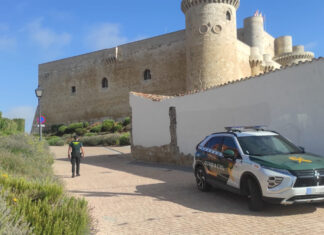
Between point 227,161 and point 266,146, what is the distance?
91 centimetres

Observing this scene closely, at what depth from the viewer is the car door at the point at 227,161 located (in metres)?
6.46

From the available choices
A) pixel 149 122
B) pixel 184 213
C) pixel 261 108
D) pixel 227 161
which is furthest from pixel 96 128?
pixel 184 213

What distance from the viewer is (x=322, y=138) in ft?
26.5

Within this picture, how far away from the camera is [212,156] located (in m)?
7.38

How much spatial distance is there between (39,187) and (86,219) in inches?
48.6

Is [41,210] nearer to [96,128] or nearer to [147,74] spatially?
[96,128]

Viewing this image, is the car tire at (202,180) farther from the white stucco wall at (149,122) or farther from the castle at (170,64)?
A: the castle at (170,64)

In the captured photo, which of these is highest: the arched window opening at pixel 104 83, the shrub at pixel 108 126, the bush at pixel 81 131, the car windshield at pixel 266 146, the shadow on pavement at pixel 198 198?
the arched window opening at pixel 104 83

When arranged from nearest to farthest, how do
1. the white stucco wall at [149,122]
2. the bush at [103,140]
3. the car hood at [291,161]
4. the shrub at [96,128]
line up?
1. the car hood at [291,161]
2. the white stucco wall at [149,122]
3. the bush at [103,140]
4. the shrub at [96,128]

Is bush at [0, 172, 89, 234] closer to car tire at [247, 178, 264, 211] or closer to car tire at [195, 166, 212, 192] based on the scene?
car tire at [247, 178, 264, 211]

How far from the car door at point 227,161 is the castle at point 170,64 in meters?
20.6

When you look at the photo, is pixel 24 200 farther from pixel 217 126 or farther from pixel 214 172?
pixel 217 126

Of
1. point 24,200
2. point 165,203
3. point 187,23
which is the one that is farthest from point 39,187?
point 187,23

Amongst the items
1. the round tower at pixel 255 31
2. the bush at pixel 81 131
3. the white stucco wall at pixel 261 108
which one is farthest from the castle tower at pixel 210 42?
the bush at pixel 81 131
